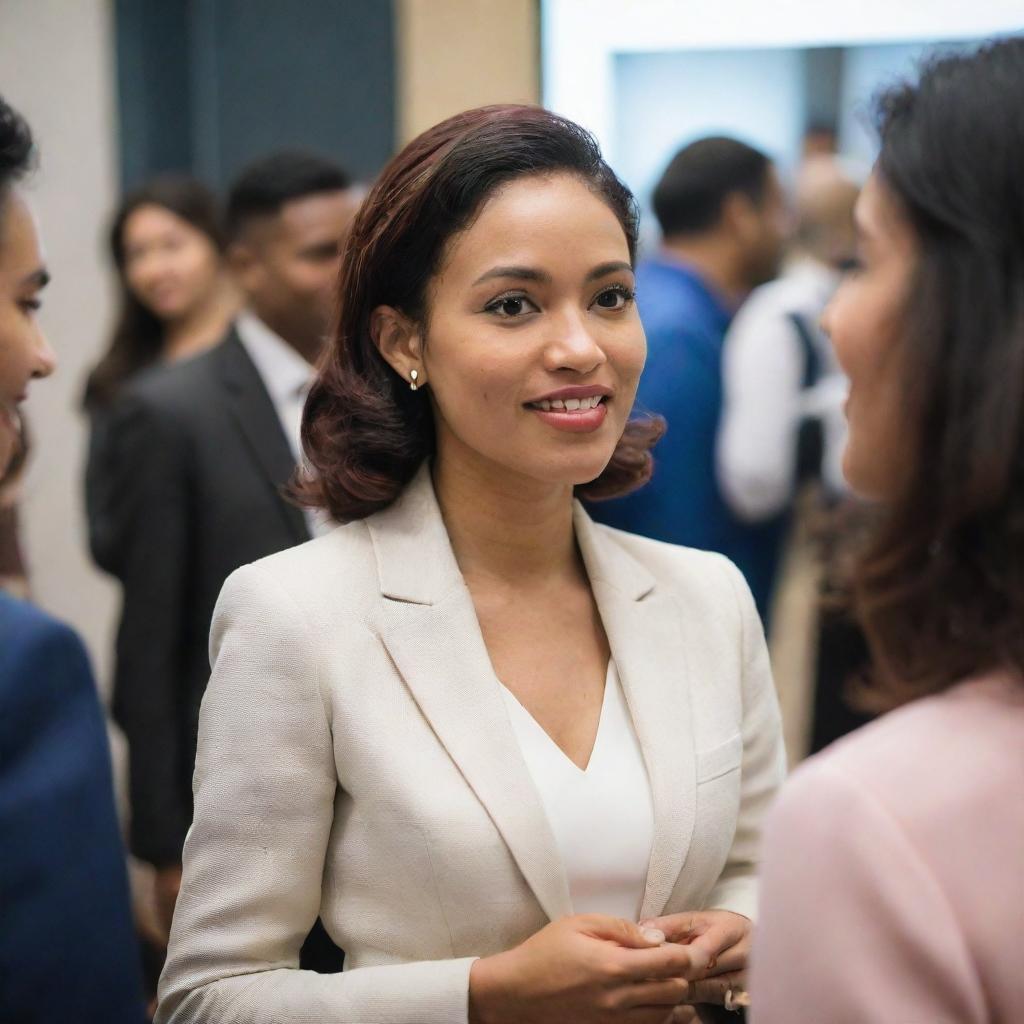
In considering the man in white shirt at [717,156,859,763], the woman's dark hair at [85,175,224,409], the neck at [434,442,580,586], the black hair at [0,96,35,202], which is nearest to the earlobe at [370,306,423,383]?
the neck at [434,442,580,586]

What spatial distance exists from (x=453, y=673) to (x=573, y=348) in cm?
42

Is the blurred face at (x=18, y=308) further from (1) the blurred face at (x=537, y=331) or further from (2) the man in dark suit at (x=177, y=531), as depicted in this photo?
(2) the man in dark suit at (x=177, y=531)

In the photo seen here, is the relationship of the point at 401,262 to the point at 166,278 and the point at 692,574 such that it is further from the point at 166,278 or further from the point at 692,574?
the point at 166,278

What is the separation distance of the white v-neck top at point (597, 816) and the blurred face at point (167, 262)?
3.39 meters

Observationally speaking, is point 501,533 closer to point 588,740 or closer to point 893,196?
point 588,740

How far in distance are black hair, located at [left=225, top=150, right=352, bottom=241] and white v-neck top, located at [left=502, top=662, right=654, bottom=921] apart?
217 cm

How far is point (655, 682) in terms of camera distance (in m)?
1.74

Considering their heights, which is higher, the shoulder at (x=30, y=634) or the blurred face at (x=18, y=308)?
the blurred face at (x=18, y=308)

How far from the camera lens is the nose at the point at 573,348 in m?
1.65

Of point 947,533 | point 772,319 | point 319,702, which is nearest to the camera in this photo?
point 947,533

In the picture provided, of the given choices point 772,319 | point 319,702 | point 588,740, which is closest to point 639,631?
Answer: point 588,740

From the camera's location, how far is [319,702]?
1585mm

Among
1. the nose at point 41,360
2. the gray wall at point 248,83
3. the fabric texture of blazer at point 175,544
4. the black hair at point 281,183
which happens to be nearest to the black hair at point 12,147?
the nose at point 41,360

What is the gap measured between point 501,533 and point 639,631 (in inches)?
8.8
